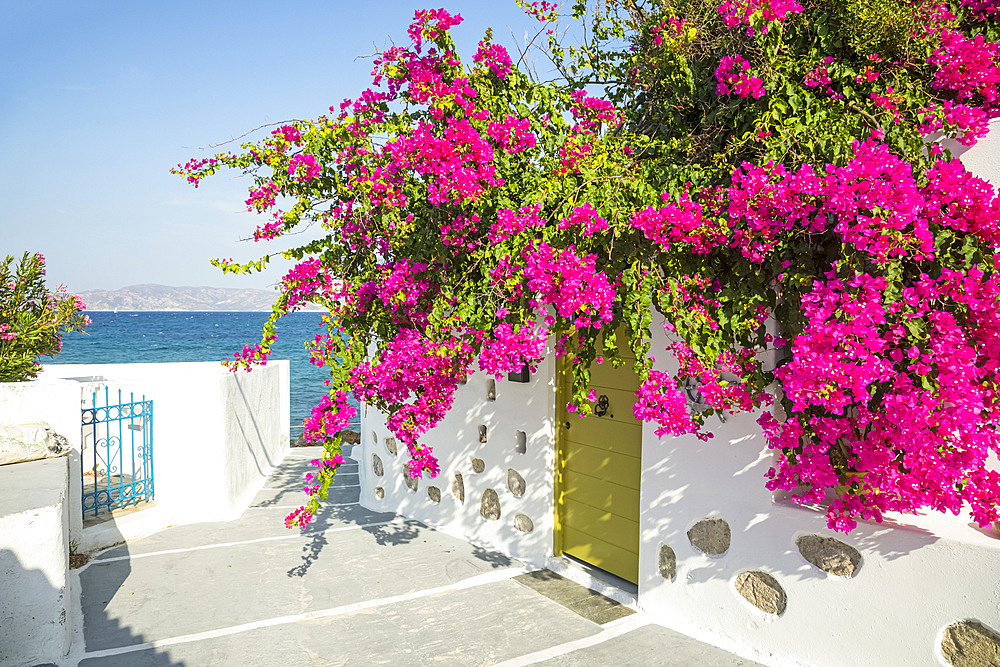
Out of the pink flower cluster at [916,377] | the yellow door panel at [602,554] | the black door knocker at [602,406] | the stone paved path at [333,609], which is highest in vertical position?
the pink flower cluster at [916,377]

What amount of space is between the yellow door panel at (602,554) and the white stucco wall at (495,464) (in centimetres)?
19

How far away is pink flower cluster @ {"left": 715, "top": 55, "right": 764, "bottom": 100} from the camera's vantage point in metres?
3.54

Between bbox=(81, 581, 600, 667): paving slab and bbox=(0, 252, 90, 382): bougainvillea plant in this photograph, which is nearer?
bbox=(81, 581, 600, 667): paving slab

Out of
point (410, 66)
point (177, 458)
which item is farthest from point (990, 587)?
point (177, 458)

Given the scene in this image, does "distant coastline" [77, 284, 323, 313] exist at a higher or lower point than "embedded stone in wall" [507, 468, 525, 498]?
higher

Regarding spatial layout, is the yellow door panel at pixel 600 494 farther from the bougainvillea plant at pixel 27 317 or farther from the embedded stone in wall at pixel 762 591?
the bougainvillea plant at pixel 27 317

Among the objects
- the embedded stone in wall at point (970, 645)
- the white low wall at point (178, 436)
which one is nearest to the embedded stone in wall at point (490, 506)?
the white low wall at point (178, 436)

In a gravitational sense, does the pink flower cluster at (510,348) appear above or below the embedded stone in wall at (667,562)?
above

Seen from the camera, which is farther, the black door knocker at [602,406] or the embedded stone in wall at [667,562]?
the black door knocker at [602,406]

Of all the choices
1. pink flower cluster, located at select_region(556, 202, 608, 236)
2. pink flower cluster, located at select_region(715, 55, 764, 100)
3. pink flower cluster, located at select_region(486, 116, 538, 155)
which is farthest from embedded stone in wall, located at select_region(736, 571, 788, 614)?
pink flower cluster, located at select_region(486, 116, 538, 155)

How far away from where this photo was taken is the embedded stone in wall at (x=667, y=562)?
14.3ft

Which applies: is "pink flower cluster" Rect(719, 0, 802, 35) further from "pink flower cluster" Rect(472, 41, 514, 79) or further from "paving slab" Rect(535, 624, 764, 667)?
"paving slab" Rect(535, 624, 764, 667)

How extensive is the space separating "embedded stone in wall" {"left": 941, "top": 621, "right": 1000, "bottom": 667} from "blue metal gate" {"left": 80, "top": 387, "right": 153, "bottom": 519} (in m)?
6.56

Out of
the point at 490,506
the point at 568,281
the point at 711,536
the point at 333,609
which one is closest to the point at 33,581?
the point at 333,609
